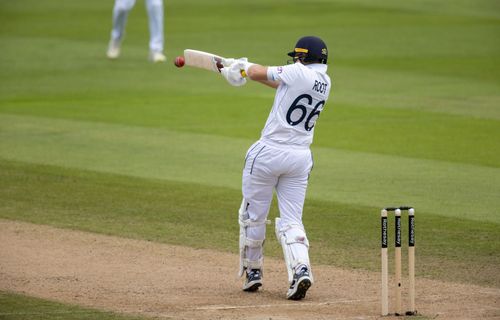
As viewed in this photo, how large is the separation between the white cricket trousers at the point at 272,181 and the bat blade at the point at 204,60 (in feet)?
2.56

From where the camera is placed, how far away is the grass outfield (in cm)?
1158

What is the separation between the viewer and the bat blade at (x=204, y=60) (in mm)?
9273

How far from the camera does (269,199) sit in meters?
9.07

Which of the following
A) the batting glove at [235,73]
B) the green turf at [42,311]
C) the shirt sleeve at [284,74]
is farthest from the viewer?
the batting glove at [235,73]

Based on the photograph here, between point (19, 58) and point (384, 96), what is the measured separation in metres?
8.14

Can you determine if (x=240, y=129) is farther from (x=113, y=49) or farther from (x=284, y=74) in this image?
(x=284, y=74)

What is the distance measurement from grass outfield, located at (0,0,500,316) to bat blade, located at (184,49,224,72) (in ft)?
6.90

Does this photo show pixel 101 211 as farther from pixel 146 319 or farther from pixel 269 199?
pixel 146 319

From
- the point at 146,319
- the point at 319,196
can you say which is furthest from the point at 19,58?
the point at 146,319

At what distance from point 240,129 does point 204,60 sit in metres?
7.89

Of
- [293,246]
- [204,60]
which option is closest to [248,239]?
[293,246]

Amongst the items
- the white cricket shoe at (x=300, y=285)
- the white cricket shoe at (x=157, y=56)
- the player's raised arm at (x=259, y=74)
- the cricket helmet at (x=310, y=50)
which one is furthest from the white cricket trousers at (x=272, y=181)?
the white cricket shoe at (x=157, y=56)

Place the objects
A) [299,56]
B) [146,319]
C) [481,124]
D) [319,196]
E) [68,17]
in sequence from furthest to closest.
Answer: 1. [68,17]
2. [481,124]
3. [319,196]
4. [299,56]
5. [146,319]

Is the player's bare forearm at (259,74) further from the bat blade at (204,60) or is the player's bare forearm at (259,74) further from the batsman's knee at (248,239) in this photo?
the batsman's knee at (248,239)
